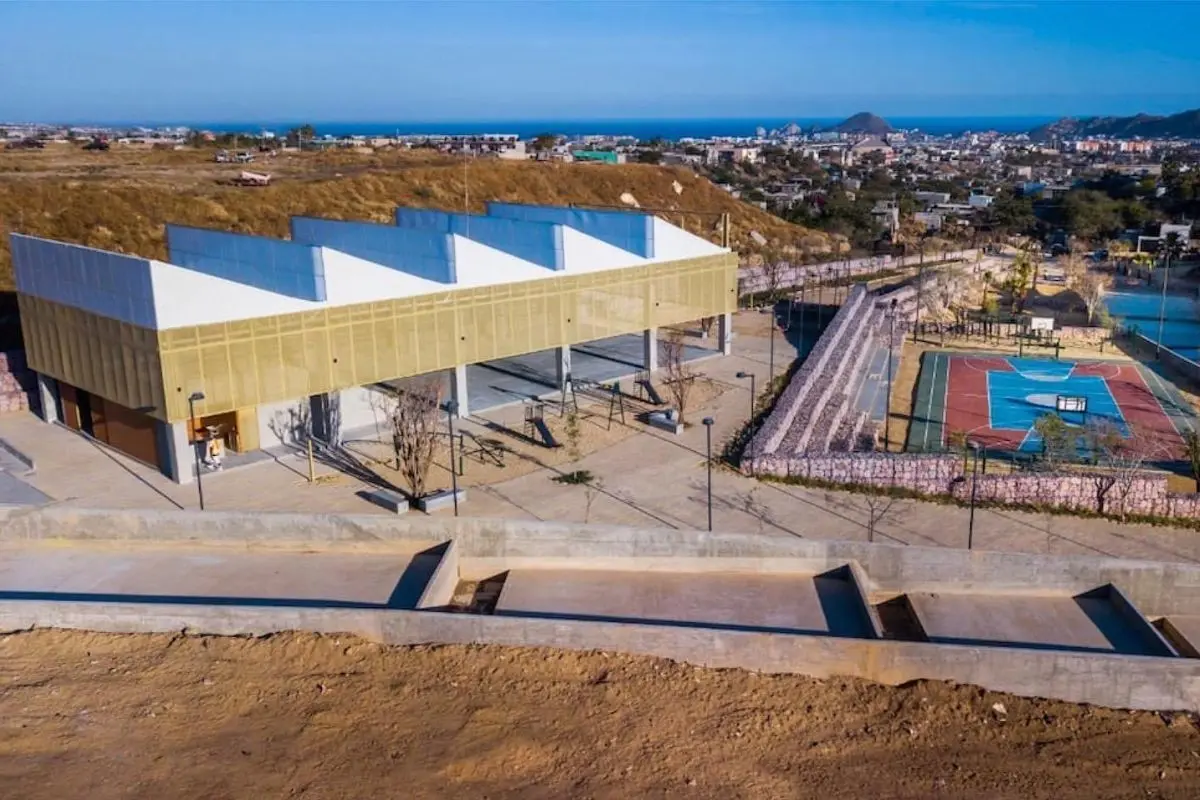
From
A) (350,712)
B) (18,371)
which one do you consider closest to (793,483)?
(350,712)

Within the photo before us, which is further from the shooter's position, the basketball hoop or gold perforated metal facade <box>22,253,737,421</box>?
the basketball hoop

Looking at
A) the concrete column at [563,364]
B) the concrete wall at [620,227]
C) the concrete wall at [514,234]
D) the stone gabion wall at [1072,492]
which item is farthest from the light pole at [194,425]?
the stone gabion wall at [1072,492]

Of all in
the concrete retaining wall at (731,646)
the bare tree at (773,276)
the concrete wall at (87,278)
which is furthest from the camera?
the bare tree at (773,276)

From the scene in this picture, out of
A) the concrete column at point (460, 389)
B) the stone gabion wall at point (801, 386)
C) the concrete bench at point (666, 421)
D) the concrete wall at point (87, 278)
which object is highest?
the concrete wall at point (87, 278)

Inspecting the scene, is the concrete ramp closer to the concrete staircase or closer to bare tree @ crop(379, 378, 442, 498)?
bare tree @ crop(379, 378, 442, 498)

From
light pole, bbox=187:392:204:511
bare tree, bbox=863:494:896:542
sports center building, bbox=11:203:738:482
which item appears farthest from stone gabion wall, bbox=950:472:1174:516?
light pole, bbox=187:392:204:511

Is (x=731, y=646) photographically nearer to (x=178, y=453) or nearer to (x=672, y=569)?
(x=672, y=569)

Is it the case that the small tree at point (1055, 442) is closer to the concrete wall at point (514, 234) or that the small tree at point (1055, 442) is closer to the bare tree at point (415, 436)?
the concrete wall at point (514, 234)
